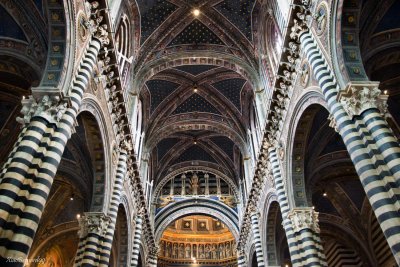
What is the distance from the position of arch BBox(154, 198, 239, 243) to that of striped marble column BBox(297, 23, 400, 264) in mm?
21986

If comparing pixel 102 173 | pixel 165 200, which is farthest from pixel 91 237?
pixel 165 200

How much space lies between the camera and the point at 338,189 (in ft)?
69.7

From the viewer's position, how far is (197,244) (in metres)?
38.3

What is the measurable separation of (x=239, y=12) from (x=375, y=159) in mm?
14333

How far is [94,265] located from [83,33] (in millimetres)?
8042

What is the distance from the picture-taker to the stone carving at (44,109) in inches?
344

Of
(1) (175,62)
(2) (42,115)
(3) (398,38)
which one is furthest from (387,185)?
(1) (175,62)

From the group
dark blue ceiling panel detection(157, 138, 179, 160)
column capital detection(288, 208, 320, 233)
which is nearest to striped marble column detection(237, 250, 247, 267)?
dark blue ceiling panel detection(157, 138, 179, 160)

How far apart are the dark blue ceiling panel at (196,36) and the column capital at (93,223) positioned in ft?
40.8

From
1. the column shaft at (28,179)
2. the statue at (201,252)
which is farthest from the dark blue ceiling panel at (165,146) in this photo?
the column shaft at (28,179)

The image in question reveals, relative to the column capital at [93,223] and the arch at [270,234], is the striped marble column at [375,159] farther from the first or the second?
the arch at [270,234]

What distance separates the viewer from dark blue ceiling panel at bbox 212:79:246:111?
78.6ft

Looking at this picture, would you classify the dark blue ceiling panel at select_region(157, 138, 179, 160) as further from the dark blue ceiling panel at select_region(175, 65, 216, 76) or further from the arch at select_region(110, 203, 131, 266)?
the arch at select_region(110, 203, 131, 266)

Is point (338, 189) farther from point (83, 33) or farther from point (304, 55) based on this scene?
point (83, 33)
